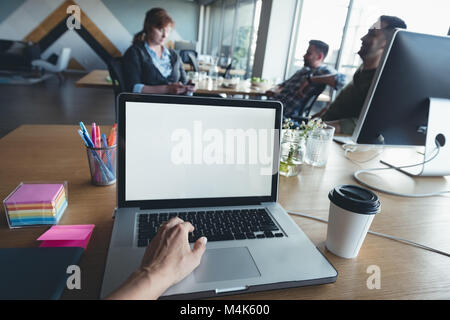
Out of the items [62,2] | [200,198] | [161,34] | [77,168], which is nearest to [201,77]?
[161,34]

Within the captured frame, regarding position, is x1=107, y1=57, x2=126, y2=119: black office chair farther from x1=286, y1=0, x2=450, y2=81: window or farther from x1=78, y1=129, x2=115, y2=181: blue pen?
x1=286, y1=0, x2=450, y2=81: window

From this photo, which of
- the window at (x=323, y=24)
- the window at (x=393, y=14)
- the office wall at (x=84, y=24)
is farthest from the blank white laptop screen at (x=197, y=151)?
the office wall at (x=84, y=24)

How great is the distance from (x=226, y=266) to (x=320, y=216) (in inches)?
14.3

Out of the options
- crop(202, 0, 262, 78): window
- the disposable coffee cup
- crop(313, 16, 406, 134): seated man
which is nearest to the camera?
the disposable coffee cup

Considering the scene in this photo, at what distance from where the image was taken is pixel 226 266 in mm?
537

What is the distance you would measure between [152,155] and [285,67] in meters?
4.93

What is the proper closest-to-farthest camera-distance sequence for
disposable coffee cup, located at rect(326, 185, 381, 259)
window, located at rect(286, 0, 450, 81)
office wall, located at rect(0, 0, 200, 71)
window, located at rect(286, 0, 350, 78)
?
disposable coffee cup, located at rect(326, 185, 381, 259) < window, located at rect(286, 0, 450, 81) < window, located at rect(286, 0, 350, 78) < office wall, located at rect(0, 0, 200, 71)

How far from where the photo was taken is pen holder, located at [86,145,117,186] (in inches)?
31.6

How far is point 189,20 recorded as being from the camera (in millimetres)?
9508

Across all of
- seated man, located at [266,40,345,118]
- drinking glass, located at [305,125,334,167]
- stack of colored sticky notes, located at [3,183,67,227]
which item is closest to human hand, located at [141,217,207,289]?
stack of colored sticky notes, located at [3,183,67,227]

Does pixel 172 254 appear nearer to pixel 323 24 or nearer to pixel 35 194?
pixel 35 194

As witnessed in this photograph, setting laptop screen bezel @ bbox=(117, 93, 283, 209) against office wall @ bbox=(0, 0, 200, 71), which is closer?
laptop screen bezel @ bbox=(117, 93, 283, 209)

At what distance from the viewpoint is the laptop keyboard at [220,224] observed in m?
0.61
